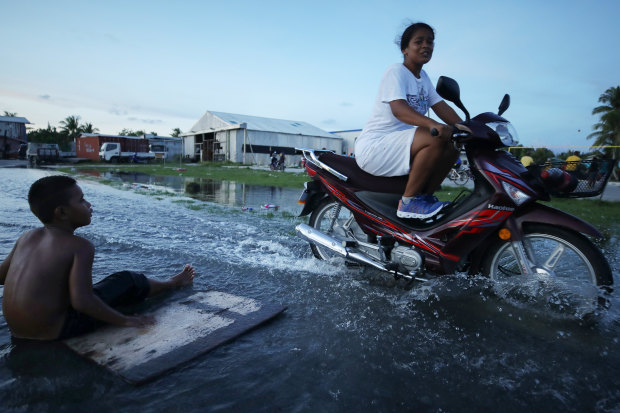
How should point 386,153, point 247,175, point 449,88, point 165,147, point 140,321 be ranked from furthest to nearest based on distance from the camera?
1. point 165,147
2. point 247,175
3. point 386,153
4. point 449,88
5. point 140,321

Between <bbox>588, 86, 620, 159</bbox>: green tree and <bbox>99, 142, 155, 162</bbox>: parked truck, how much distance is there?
136 feet

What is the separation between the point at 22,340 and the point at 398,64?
121 inches

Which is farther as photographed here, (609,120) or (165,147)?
(165,147)

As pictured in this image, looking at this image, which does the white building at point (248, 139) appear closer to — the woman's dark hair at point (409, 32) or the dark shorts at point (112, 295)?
the woman's dark hair at point (409, 32)

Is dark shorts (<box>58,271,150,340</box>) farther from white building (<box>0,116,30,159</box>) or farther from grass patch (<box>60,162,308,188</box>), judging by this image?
white building (<box>0,116,30,159</box>)

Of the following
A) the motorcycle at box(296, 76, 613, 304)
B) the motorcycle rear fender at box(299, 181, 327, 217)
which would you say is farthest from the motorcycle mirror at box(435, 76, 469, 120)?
the motorcycle rear fender at box(299, 181, 327, 217)

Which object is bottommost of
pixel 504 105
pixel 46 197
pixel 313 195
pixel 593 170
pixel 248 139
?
pixel 313 195

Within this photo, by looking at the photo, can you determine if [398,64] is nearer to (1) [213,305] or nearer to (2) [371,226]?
(2) [371,226]

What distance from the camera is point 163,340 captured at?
196cm

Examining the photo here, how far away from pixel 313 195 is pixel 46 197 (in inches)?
92.5

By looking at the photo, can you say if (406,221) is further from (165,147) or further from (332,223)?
(165,147)

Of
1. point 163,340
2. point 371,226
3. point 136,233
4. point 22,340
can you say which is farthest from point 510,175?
point 136,233

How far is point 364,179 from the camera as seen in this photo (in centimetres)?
324

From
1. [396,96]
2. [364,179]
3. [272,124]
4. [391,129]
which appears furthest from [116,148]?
[396,96]
